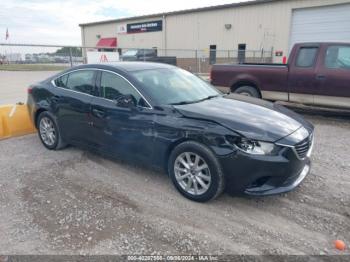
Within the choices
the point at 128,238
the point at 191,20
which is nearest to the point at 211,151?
the point at 128,238

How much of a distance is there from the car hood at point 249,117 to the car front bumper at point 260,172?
222mm

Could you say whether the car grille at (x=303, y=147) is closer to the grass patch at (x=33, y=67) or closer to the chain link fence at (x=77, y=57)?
the chain link fence at (x=77, y=57)

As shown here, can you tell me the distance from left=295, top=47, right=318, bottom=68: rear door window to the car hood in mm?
3823

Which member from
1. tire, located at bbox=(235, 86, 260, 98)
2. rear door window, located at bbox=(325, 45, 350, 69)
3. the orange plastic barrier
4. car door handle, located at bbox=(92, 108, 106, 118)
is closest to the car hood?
car door handle, located at bbox=(92, 108, 106, 118)

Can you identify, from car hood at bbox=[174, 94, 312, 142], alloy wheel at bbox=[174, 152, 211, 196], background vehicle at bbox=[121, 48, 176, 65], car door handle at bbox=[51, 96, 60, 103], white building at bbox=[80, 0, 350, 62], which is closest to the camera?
car hood at bbox=[174, 94, 312, 142]

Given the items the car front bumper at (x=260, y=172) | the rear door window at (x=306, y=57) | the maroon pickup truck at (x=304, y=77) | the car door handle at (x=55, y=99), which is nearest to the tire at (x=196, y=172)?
the car front bumper at (x=260, y=172)

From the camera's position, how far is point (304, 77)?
287 inches

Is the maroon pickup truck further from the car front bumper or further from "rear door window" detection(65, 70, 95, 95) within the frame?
"rear door window" detection(65, 70, 95, 95)

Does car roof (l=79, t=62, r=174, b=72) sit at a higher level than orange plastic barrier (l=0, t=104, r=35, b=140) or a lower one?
higher

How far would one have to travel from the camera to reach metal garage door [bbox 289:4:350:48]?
19438 millimetres

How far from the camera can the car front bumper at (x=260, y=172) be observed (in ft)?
10.2

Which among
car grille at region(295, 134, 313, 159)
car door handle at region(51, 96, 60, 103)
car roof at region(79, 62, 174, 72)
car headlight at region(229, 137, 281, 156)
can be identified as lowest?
car grille at region(295, 134, 313, 159)

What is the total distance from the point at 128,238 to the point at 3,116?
173 inches

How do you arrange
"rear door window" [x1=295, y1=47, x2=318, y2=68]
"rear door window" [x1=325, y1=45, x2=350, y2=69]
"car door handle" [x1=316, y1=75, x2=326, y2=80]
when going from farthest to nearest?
"rear door window" [x1=295, y1=47, x2=318, y2=68] → "car door handle" [x1=316, y1=75, x2=326, y2=80] → "rear door window" [x1=325, y1=45, x2=350, y2=69]
